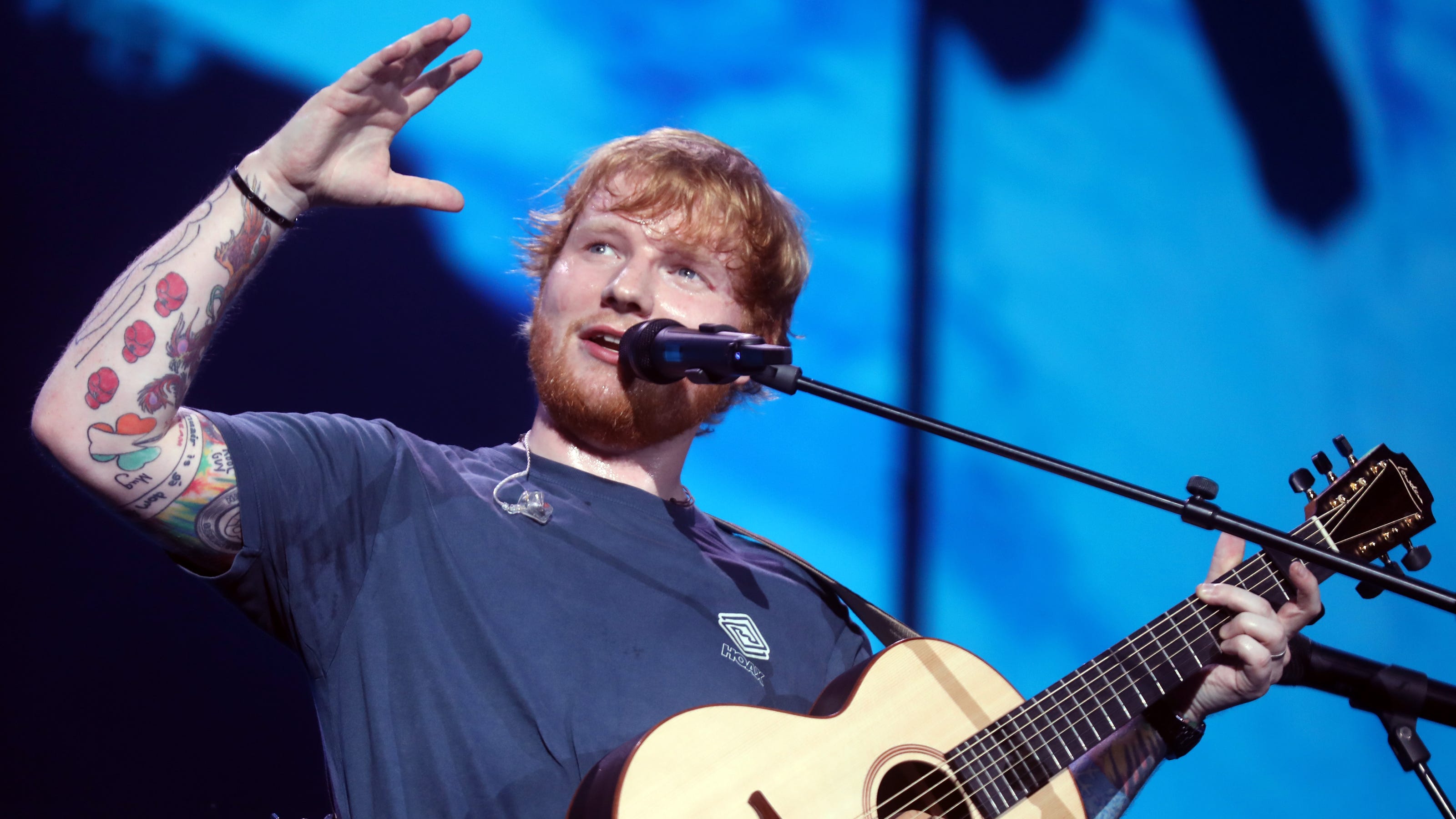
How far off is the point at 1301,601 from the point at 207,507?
151 centimetres

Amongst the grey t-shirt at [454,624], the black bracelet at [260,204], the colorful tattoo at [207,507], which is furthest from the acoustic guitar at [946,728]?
the black bracelet at [260,204]

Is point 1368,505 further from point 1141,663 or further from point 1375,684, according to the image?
point 1141,663

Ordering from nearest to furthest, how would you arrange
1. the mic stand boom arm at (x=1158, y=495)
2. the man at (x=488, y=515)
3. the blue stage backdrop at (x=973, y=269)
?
the mic stand boom arm at (x=1158, y=495), the man at (x=488, y=515), the blue stage backdrop at (x=973, y=269)

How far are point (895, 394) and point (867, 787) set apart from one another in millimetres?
1072

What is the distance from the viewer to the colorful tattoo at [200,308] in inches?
46.0

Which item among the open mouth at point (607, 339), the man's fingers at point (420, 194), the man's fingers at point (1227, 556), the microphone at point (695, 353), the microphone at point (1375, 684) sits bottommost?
the microphone at point (1375, 684)

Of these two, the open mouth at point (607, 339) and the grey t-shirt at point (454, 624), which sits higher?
the open mouth at point (607, 339)

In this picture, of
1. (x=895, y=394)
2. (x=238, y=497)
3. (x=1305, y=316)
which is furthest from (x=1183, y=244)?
(x=238, y=497)

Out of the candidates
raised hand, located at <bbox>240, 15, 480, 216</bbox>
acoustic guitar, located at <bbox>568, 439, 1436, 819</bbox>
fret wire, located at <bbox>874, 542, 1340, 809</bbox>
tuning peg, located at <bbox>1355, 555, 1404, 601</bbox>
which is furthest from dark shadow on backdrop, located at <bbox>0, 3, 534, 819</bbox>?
tuning peg, located at <bbox>1355, 555, 1404, 601</bbox>

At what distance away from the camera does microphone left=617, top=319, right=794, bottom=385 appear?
45.1 inches

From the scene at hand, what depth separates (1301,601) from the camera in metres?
1.60

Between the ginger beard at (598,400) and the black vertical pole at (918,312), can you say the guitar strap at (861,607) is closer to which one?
Answer: the ginger beard at (598,400)

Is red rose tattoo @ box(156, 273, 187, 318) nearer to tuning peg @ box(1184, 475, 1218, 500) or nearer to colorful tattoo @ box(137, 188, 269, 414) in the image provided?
colorful tattoo @ box(137, 188, 269, 414)

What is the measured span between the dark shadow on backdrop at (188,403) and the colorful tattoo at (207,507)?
38 cm
